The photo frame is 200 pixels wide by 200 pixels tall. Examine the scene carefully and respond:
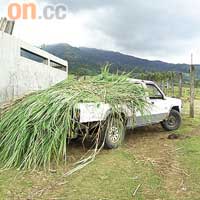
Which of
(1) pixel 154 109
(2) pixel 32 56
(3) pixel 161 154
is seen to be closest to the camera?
(3) pixel 161 154

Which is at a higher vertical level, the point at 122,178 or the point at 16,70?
the point at 16,70

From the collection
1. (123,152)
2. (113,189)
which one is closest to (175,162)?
(123,152)

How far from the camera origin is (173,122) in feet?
36.7

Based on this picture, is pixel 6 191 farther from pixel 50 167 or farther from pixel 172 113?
pixel 172 113

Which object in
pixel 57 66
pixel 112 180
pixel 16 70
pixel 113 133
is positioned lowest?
pixel 112 180

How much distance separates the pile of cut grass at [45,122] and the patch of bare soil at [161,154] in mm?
1108

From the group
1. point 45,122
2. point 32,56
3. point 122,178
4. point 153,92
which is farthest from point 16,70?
point 122,178

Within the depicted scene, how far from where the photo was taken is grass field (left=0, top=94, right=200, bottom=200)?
5.38 meters

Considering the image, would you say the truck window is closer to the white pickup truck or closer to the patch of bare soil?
the white pickup truck

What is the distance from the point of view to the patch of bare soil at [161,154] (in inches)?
231

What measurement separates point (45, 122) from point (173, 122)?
5208 mm

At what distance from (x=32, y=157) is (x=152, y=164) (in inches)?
90.2

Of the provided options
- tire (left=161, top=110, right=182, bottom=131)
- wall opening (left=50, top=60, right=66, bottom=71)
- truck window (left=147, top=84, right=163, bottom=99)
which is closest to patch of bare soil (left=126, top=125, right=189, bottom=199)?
tire (left=161, top=110, right=182, bottom=131)

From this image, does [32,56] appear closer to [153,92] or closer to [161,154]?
[153,92]
